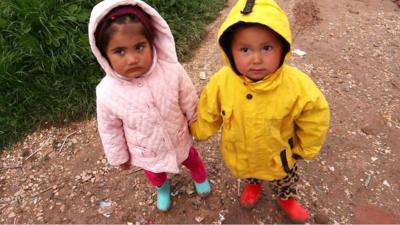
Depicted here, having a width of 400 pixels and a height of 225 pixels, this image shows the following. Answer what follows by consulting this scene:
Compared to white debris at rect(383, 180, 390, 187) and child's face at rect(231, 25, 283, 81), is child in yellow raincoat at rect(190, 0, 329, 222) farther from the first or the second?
white debris at rect(383, 180, 390, 187)

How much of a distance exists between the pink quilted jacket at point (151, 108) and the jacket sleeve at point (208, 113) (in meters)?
0.07

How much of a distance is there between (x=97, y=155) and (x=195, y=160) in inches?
44.8

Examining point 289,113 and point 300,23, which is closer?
point 289,113

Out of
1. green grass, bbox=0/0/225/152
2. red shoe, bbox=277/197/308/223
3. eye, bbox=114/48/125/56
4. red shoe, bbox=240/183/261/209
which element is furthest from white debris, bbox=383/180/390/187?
green grass, bbox=0/0/225/152

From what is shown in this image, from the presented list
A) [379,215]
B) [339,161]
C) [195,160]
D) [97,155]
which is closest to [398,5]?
[339,161]

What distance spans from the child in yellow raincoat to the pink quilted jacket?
0.15 m

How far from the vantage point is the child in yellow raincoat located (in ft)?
6.11

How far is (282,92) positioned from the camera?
2029 mm

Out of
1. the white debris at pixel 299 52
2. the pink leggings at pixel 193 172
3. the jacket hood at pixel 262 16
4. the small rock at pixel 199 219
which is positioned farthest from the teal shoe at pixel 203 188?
the white debris at pixel 299 52

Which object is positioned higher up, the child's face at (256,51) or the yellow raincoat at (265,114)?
the child's face at (256,51)

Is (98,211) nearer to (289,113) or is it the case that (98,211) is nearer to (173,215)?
(173,215)

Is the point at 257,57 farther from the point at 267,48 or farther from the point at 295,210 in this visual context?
the point at 295,210

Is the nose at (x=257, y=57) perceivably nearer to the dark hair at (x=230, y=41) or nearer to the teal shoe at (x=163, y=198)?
the dark hair at (x=230, y=41)

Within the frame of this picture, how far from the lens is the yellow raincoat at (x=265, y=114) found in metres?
1.94
